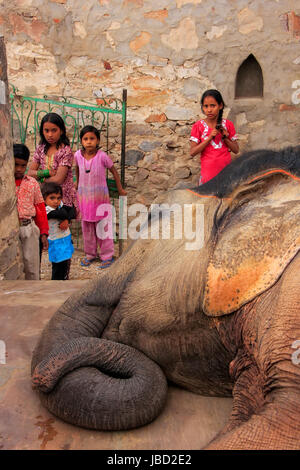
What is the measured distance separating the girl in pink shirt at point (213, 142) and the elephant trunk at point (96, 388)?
11.0 ft

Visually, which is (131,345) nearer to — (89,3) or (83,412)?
(83,412)

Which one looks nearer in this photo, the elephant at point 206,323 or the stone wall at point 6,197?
the elephant at point 206,323

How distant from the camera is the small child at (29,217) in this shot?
3602 millimetres

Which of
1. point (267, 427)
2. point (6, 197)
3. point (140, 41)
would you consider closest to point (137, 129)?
point (140, 41)

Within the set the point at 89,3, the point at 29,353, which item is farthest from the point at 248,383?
the point at 89,3

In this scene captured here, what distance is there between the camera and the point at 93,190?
224 inches

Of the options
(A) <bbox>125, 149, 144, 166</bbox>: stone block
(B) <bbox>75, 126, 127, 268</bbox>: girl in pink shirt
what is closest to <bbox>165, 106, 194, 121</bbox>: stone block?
(A) <bbox>125, 149, 144, 166</bbox>: stone block

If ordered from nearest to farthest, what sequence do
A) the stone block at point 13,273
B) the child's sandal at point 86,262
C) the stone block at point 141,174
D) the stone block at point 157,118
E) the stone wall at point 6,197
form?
the stone wall at point 6,197, the stone block at point 13,273, the child's sandal at point 86,262, the stone block at point 157,118, the stone block at point 141,174

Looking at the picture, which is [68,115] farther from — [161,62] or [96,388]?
[96,388]

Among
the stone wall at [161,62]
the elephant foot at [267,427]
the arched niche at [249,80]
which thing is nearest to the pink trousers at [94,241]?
the stone wall at [161,62]

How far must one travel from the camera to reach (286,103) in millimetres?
6000

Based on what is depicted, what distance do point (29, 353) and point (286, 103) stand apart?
198 inches

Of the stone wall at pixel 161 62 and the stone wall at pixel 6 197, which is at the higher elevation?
the stone wall at pixel 161 62

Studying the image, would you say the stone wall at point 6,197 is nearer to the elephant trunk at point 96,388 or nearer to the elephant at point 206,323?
the elephant at point 206,323
